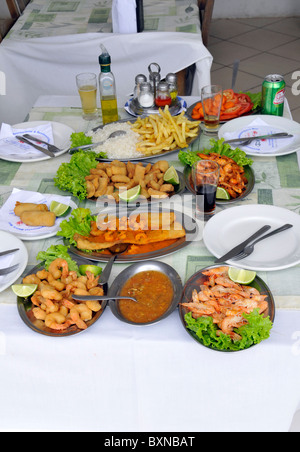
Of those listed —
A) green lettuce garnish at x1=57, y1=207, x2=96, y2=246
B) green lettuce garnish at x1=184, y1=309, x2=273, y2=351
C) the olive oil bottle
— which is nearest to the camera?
green lettuce garnish at x1=184, y1=309, x2=273, y2=351

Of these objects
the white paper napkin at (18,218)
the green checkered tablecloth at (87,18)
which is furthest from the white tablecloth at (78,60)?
the white paper napkin at (18,218)

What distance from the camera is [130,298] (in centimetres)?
123

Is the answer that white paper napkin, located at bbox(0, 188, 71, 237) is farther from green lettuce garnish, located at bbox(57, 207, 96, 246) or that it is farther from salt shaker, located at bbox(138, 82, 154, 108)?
salt shaker, located at bbox(138, 82, 154, 108)

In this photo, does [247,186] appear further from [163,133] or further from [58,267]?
[58,267]

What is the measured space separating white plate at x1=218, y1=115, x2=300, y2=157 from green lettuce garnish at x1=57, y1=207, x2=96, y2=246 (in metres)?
0.75

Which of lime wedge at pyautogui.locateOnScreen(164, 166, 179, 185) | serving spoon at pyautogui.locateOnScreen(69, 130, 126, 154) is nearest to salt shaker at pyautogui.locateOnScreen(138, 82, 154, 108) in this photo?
serving spoon at pyautogui.locateOnScreen(69, 130, 126, 154)

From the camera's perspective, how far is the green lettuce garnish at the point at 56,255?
4.43 ft

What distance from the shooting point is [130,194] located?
166 centimetres

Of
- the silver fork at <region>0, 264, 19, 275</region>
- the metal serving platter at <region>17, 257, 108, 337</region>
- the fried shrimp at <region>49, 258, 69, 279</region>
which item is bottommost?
the silver fork at <region>0, 264, 19, 275</region>

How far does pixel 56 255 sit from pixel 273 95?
1291mm

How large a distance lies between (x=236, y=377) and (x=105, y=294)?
39cm

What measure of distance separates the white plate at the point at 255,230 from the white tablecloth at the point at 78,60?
155 centimetres

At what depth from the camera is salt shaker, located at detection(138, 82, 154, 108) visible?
86.2 inches

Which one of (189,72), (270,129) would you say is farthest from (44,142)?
(189,72)
